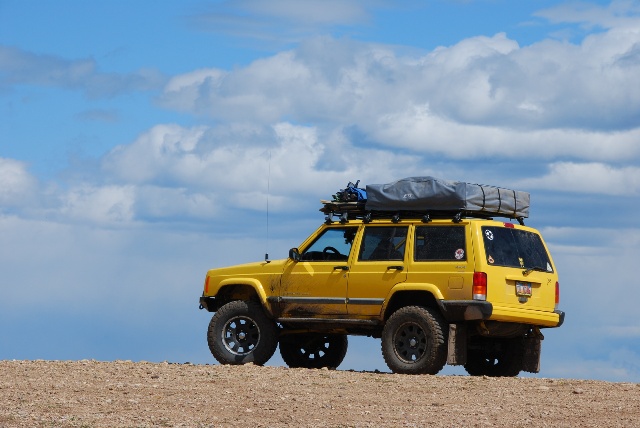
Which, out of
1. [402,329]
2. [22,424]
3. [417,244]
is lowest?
[22,424]

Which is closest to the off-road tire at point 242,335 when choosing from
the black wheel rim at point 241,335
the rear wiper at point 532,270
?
the black wheel rim at point 241,335

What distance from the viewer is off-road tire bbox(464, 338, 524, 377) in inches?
753

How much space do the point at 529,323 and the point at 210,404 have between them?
5.89 meters

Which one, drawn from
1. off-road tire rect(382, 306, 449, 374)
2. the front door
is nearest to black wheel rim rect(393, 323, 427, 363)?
off-road tire rect(382, 306, 449, 374)

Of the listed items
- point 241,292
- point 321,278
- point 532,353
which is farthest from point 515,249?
point 241,292

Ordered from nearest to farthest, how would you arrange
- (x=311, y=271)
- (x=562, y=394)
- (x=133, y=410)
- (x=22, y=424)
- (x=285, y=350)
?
(x=22, y=424) < (x=133, y=410) < (x=562, y=394) < (x=311, y=271) < (x=285, y=350)

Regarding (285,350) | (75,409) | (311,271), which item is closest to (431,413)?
(75,409)

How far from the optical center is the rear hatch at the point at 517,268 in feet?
56.5

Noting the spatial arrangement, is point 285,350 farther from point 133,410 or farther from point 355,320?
point 133,410

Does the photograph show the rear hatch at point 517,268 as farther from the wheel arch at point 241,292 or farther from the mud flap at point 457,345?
the wheel arch at point 241,292

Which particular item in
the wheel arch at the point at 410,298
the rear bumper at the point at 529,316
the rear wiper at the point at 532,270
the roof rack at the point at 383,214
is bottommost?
the rear bumper at the point at 529,316

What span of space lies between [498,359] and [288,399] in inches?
240

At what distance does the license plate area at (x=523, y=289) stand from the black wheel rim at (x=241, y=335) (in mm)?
4155

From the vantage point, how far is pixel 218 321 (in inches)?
758
